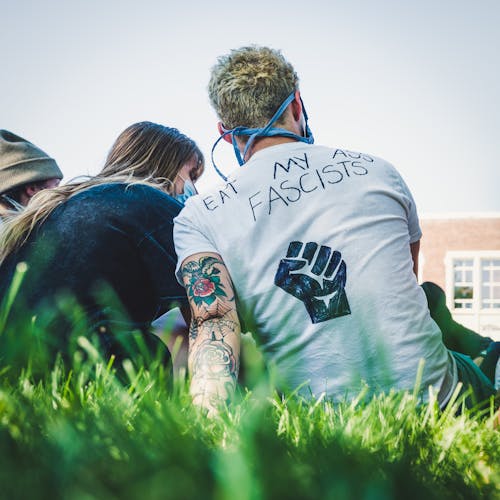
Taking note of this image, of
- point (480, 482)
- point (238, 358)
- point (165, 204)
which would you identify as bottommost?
point (238, 358)

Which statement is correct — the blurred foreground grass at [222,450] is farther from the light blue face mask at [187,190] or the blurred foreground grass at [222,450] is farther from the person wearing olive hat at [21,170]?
the person wearing olive hat at [21,170]

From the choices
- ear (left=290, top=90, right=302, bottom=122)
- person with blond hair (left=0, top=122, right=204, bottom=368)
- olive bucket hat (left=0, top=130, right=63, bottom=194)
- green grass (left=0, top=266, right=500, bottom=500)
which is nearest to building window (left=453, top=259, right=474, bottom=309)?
olive bucket hat (left=0, top=130, right=63, bottom=194)

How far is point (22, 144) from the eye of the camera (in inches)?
192

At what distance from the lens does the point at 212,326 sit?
2049 millimetres

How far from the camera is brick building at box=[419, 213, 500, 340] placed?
28.7 metres

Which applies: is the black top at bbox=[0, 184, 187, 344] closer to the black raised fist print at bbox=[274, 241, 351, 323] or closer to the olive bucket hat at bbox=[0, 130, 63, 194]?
the black raised fist print at bbox=[274, 241, 351, 323]

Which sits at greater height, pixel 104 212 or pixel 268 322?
pixel 104 212

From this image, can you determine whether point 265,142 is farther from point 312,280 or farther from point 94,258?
point 94,258

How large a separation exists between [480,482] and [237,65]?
1951 mm

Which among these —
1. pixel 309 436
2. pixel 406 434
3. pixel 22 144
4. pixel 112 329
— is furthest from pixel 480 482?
pixel 22 144

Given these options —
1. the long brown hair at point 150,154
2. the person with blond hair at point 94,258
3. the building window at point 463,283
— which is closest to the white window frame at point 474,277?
the building window at point 463,283

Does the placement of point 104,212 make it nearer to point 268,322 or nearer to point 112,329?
point 112,329

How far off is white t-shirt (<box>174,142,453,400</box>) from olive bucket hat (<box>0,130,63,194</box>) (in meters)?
2.88

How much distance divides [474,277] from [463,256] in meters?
1.16
